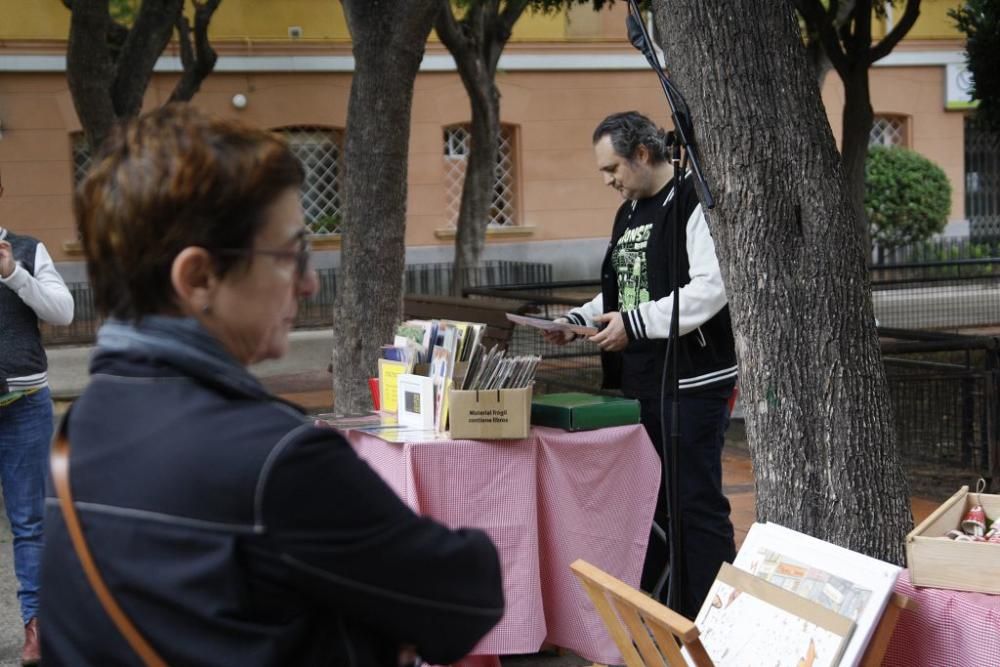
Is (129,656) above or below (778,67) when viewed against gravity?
below

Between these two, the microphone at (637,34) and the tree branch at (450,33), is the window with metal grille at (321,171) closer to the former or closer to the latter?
the tree branch at (450,33)

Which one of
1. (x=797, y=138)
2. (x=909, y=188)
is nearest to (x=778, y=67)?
(x=797, y=138)

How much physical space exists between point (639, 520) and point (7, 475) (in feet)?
8.22

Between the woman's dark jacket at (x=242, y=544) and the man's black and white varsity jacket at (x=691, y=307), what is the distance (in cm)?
304

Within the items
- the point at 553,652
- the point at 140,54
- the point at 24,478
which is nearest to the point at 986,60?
the point at 553,652

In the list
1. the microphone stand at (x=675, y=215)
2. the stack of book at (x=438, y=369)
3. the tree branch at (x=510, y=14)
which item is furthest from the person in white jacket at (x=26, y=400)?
the tree branch at (x=510, y=14)

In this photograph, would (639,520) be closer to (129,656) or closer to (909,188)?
(129,656)

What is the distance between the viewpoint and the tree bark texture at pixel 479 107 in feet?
54.7

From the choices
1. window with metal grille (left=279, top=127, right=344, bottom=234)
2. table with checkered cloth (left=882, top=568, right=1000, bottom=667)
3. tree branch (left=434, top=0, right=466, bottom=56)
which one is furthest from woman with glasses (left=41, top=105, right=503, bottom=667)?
window with metal grille (left=279, top=127, right=344, bottom=234)

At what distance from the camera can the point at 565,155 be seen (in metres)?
23.9

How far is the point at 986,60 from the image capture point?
1024cm

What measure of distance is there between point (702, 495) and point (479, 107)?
41.3ft

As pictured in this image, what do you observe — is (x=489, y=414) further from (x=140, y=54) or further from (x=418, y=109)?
(x=418, y=109)

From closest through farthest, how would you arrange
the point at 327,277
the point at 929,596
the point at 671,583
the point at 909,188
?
1. the point at 929,596
2. the point at 671,583
3. the point at 327,277
4. the point at 909,188
